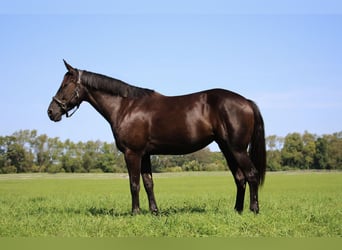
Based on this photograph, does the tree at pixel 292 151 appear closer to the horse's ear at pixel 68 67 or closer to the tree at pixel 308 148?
the tree at pixel 308 148

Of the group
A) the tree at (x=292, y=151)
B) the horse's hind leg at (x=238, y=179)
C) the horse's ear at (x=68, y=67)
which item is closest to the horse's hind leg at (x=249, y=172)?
the horse's hind leg at (x=238, y=179)

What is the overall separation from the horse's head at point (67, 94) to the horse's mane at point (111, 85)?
18 centimetres

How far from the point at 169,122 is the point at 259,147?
6.73 feet

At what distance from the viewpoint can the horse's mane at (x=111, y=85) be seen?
8375mm

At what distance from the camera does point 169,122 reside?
306 inches

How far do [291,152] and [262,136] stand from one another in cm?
3180

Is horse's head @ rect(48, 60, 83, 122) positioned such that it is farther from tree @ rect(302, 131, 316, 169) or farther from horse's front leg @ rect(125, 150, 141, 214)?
tree @ rect(302, 131, 316, 169)

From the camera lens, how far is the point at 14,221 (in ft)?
23.7

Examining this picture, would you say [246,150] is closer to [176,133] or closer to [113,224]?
[176,133]

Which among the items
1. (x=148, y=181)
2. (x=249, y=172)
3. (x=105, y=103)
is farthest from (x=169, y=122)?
(x=249, y=172)

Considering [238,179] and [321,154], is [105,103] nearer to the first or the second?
[238,179]

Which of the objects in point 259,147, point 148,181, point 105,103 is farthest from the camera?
point 105,103

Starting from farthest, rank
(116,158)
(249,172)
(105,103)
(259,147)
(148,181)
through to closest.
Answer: (116,158) < (105,103) < (148,181) < (259,147) < (249,172)

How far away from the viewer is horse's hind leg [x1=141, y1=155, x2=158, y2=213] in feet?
26.9
